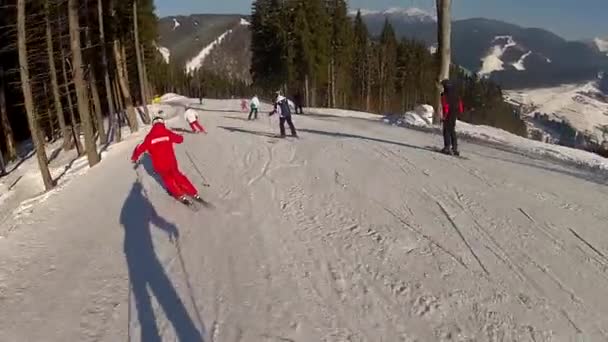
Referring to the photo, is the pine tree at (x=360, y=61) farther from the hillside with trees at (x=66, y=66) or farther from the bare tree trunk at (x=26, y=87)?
the bare tree trunk at (x=26, y=87)

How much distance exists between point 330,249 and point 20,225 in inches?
252

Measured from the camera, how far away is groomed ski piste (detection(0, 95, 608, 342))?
215 inches

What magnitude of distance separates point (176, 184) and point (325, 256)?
443 cm

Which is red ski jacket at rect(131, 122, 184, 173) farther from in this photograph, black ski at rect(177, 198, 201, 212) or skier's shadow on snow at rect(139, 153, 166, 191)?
skier's shadow on snow at rect(139, 153, 166, 191)

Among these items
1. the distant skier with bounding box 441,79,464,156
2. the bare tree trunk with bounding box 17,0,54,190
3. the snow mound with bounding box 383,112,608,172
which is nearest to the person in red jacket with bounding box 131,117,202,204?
the distant skier with bounding box 441,79,464,156

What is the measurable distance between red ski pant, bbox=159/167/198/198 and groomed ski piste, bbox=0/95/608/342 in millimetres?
351

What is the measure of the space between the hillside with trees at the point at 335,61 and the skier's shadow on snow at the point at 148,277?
28927 millimetres

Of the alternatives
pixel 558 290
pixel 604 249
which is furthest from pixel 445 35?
pixel 558 290

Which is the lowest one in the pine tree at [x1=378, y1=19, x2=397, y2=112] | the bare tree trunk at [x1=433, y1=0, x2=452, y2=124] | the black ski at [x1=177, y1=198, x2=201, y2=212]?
the pine tree at [x1=378, y1=19, x2=397, y2=112]

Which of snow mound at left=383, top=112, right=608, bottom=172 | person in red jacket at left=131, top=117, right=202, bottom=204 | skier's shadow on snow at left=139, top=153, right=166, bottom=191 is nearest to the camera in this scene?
person in red jacket at left=131, top=117, right=202, bottom=204

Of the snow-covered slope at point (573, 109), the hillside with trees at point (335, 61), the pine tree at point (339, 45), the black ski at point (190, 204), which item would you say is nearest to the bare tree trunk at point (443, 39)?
the black ski at point (190, 204)

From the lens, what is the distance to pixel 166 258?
24.3ft

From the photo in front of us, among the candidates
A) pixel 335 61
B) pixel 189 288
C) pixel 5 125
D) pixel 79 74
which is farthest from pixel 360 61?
pixel 189 288

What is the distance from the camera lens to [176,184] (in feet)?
34.1
